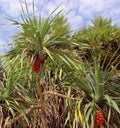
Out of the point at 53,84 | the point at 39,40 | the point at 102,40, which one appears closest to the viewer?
the point at 39,40

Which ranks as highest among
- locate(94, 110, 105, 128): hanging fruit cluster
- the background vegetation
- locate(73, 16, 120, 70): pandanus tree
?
locate(73, 16, 120, 70): pandanus tree

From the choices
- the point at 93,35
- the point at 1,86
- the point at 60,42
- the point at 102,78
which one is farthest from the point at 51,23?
the point at 93,35

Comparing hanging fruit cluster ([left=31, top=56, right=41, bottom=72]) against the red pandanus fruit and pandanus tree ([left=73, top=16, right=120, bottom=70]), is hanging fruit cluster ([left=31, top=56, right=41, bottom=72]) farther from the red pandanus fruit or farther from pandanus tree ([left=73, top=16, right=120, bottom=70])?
pandanus tree ([left=73, top=16, right=120, bottom=70])

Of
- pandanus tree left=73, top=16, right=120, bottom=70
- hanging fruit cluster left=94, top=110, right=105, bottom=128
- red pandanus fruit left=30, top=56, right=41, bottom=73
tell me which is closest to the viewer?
red pandanus fruit left=30, top=56, right=41, bottom=73

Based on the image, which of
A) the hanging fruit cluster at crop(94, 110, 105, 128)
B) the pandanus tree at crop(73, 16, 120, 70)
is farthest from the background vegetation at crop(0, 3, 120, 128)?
the pandanus tree at crop(73, 16, 120, 70)

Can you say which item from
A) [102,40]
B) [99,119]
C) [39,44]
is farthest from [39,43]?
[102,40]

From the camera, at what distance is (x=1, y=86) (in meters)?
6.81

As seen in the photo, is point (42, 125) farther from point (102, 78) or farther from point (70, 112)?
point (102, 78)

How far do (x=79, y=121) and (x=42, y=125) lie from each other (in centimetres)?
83

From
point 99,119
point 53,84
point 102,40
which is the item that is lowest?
point 99,119

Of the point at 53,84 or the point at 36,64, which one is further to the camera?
the point at 53,84

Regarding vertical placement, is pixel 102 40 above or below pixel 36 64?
above

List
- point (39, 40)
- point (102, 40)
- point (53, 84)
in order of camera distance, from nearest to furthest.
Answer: point (39, 40) → point (53, 84) → point (102, 40)

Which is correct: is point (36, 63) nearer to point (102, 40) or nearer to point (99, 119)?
point (99, 119)
